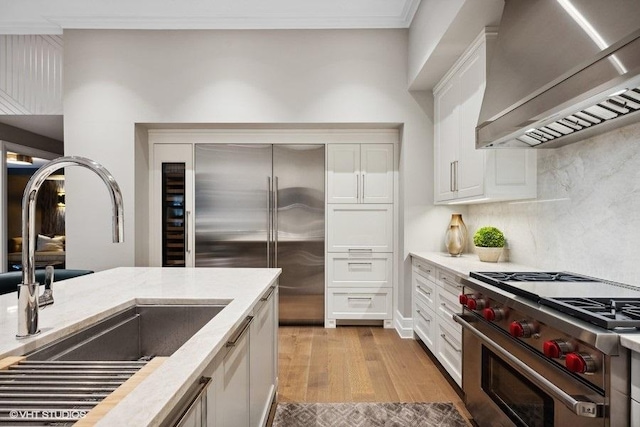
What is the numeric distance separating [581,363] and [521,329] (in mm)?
312

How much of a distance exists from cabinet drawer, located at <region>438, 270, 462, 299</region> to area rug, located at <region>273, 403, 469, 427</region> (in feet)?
2.40

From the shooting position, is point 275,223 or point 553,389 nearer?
point 553,389

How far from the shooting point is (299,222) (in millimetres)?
4051

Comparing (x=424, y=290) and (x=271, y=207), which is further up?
(x=271, y=207)

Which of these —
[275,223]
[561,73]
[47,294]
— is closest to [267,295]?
[47,294]

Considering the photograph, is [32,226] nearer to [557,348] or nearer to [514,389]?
[557,348]

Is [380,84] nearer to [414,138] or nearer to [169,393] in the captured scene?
[414,138]

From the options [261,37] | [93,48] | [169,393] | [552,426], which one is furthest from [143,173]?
[552,426]

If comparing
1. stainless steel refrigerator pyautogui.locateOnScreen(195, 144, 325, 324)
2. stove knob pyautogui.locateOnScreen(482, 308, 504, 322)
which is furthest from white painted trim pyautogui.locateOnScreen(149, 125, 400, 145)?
stove knob pyautogui.locateOnScreen(482, 308, 504, 322)

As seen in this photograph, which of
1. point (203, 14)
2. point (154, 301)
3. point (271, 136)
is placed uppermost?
point (203, 14)

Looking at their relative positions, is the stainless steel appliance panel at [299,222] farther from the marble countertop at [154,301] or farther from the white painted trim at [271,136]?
the marble countertop at [154,301]

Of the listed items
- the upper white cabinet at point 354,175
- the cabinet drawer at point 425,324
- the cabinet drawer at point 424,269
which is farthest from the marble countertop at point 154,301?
the upper white cabinet at point 354,175

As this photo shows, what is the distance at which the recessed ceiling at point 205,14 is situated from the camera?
136 inches

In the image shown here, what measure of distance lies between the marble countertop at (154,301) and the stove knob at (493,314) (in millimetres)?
1076
